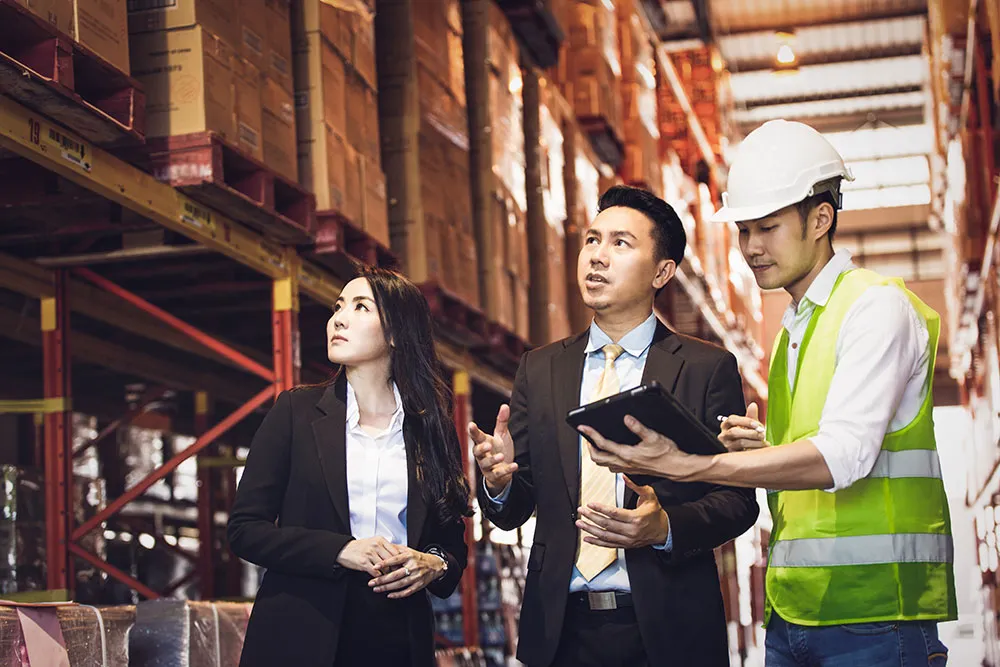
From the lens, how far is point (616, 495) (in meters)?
3.10

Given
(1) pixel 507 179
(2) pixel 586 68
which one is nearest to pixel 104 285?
(1) pixel 507 179

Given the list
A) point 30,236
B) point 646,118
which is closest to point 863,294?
point 30,236

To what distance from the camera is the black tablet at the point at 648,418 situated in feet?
8.62

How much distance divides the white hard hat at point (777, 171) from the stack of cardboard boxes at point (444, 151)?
504cm

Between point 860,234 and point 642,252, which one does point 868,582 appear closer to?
point 642,252

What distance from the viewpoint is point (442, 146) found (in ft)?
28.5

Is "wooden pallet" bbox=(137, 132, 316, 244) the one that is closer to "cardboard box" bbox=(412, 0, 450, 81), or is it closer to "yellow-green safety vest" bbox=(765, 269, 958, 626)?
"cardboard box" bbox=(412, 0, 450, 81)

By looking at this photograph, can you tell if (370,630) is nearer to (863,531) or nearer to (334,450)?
(334,450)

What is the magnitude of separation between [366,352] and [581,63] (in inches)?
391

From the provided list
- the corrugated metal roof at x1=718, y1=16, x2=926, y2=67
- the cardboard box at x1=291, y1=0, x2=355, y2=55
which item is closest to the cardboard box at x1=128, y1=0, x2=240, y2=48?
the cardboard box at x1=291, y1=0, x2=355, y2=55

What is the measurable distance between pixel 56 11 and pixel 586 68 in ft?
29.4

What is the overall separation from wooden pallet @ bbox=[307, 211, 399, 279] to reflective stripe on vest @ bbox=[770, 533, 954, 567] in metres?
3.84

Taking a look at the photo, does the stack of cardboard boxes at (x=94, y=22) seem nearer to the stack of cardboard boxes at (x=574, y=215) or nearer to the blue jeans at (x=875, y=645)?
the blue jeans at (x=875, y=645)

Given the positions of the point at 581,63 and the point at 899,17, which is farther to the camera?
the point at 899,17
